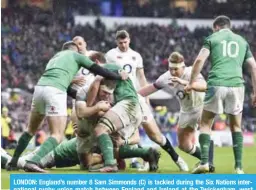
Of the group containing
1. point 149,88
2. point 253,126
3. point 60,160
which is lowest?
point 253,126

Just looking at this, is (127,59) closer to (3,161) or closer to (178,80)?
(178,80)

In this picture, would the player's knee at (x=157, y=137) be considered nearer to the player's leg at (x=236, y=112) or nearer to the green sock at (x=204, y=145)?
the green sock at (x=204, y=145)

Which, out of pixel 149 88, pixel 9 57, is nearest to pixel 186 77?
pixel 149 88

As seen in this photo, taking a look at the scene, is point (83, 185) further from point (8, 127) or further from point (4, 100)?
point (4, 100)

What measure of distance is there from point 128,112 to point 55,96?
3.00 ft

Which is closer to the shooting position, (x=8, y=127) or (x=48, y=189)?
(x=48, y=189)

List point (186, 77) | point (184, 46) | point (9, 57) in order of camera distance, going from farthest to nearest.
Answer: point (184, 46)
point (9, 57)
point (186, 77)

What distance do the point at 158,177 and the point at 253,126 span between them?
24.3 metres

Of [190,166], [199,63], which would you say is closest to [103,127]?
[199,63]

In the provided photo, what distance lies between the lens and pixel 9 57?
35188 mm

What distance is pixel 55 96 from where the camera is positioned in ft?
34.2

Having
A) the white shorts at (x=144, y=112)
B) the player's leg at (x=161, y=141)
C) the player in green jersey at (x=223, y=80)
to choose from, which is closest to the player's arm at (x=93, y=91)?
the player in green jersey at (x=223, y=80)

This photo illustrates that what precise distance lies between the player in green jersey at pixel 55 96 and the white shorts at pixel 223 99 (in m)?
1.07

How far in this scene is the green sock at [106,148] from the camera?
10087 mm
